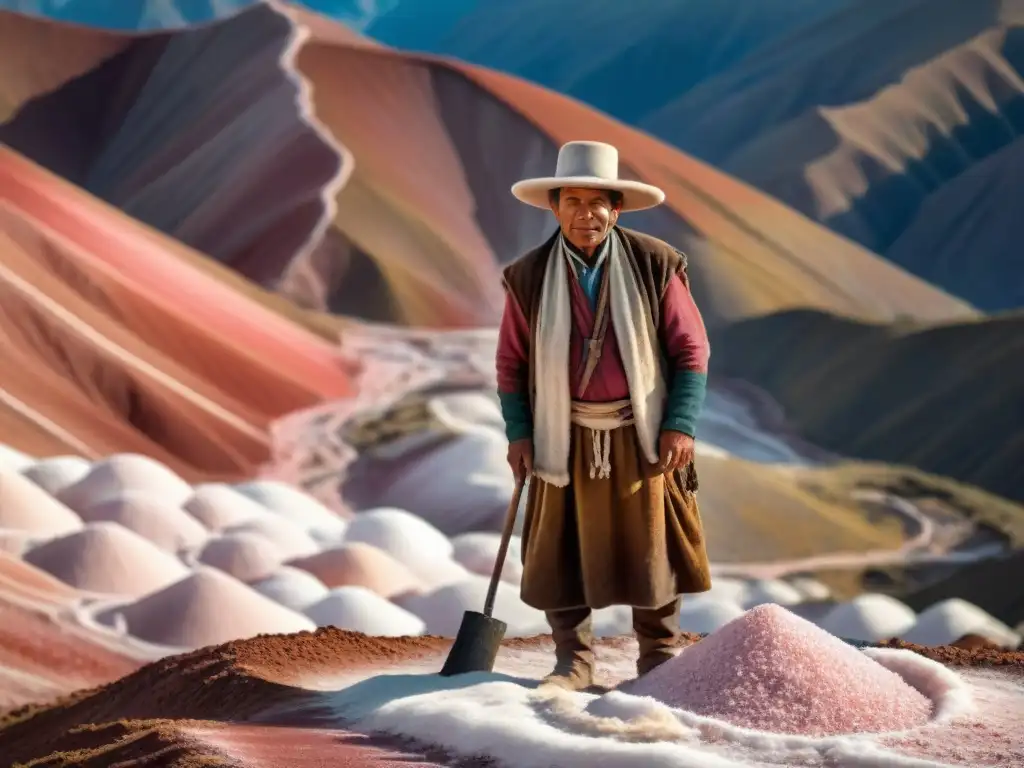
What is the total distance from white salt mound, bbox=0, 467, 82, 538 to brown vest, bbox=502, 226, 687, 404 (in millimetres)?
8113

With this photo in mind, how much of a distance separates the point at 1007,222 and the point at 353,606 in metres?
41.6

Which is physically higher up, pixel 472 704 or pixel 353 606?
pixel 353 606

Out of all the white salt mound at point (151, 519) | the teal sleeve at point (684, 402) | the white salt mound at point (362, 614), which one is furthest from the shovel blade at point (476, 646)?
the white salt mound at point (151, 519)

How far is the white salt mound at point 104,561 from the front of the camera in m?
11.3

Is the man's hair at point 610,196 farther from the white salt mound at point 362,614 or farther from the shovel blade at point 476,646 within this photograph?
the white salt mound at point 362,614

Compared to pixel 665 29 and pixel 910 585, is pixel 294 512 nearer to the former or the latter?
pixel 910 585

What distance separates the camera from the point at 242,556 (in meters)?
13.3

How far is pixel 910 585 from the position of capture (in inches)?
725

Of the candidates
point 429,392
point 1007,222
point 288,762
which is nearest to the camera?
point 288,762

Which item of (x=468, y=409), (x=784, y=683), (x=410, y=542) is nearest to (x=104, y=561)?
(x=410, y=542)

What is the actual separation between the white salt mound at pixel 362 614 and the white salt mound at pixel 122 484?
2.91 m

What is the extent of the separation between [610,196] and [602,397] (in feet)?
1.89

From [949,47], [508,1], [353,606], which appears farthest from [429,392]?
[508,1]

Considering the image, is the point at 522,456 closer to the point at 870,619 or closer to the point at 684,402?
the point at 684,402
